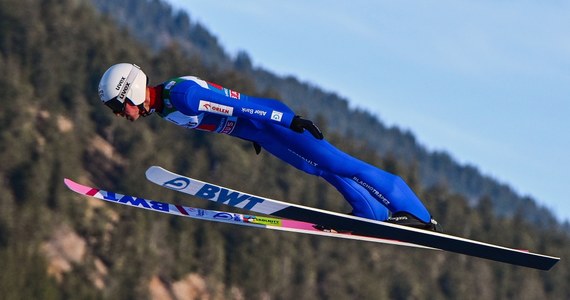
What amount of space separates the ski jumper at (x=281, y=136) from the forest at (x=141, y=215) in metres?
22.3

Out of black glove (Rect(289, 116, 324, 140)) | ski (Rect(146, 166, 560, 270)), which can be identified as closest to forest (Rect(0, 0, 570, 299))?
ski (Rect(146, 166, 560, 270))

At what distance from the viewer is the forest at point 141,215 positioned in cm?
3656

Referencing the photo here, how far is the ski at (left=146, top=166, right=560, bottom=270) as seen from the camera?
9.15 metres

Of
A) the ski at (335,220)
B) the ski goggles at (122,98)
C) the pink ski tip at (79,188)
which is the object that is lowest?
the pink ski tip at (79,188)

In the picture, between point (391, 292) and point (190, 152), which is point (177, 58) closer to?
point (190, 152)

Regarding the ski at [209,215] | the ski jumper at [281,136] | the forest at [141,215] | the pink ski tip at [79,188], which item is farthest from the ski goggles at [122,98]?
the forest at [141,215]

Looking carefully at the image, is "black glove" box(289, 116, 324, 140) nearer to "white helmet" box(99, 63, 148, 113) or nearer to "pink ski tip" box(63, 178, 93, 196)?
"white helmet" box(99, 63, 148, 113)

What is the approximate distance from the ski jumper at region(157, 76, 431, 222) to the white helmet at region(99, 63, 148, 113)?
0.77ft

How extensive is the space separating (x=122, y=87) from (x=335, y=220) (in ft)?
7.69

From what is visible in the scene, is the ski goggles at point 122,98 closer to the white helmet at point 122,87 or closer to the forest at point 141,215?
the white helmet at point 122,87

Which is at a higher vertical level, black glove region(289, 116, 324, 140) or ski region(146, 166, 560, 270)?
black glove region(289, 116, 324, 140)

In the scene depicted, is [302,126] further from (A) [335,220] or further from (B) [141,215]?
(B) [141,215]

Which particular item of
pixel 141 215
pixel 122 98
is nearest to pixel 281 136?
pixel 122 98

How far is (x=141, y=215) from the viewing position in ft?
132
